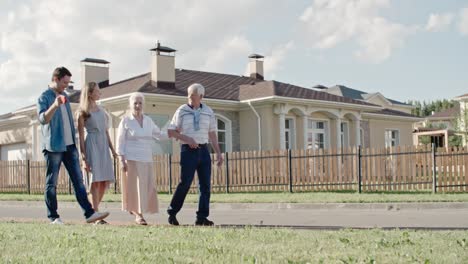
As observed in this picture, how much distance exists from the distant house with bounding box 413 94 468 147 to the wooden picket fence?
20.2 metres

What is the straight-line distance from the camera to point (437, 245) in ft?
18.8

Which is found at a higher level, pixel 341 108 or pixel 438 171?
pixel 341 108

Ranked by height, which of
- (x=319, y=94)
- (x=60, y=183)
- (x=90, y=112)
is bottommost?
(x=60, y=183)

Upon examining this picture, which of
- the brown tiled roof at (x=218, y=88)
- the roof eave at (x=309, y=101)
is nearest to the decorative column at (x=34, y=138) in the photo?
the brown tiled roof at (x=218, y=88)

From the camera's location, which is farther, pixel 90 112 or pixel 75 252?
pixel 90 112

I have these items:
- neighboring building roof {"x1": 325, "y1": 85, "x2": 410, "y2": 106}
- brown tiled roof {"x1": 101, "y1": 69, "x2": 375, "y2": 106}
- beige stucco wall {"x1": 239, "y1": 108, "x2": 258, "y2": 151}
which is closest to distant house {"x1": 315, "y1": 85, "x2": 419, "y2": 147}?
brown tiled roof {"x1": 101, "y1": 69, "x2": 375, "y2": 106}

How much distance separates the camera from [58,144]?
27.2 feet

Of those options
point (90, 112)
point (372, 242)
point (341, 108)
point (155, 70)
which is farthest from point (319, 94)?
point (372, 242)

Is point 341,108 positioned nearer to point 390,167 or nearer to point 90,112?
point 390,167

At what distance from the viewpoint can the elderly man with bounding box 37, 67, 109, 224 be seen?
827 cm

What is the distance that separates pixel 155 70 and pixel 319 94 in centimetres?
785

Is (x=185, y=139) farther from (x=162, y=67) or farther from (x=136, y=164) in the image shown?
(x=162, y=67)

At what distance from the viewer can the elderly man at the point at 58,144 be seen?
8266 millimetres

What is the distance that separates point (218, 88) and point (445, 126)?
1543 inches
